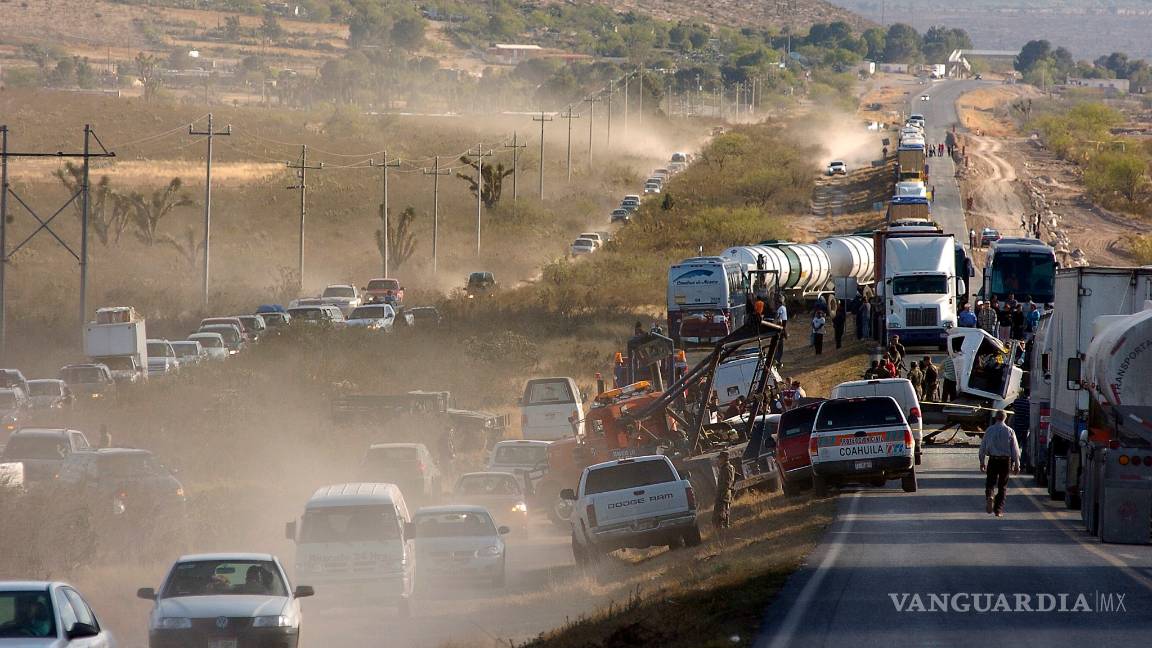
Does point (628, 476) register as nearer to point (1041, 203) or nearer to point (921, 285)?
point (921, 285)

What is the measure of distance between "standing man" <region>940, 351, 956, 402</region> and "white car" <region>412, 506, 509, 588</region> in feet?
58.4

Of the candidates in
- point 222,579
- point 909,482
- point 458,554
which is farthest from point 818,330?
point 222,579

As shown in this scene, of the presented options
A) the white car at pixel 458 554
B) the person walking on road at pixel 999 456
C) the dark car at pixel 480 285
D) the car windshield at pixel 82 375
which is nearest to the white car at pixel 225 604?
the white car at pixel 458 554

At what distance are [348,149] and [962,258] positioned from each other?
9101 centimetres

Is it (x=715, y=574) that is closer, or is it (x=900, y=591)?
(x=900, y=591)

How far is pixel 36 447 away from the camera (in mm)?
32594

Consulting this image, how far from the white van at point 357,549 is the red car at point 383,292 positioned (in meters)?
51.9

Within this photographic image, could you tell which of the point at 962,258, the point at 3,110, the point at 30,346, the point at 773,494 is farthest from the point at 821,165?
the point at 773,494

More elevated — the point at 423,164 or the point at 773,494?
the point at 423,164

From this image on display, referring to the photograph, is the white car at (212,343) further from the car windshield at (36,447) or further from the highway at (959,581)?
the highway at (959,581)

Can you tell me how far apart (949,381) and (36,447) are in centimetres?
2137

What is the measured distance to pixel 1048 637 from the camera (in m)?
14.2

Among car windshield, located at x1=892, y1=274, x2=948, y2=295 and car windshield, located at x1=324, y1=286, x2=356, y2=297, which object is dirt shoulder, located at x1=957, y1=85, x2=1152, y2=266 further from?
car windshield, located at x1=324, y1=286, x2=356, y2=297

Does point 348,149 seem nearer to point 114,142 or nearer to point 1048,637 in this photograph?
point 114,142
